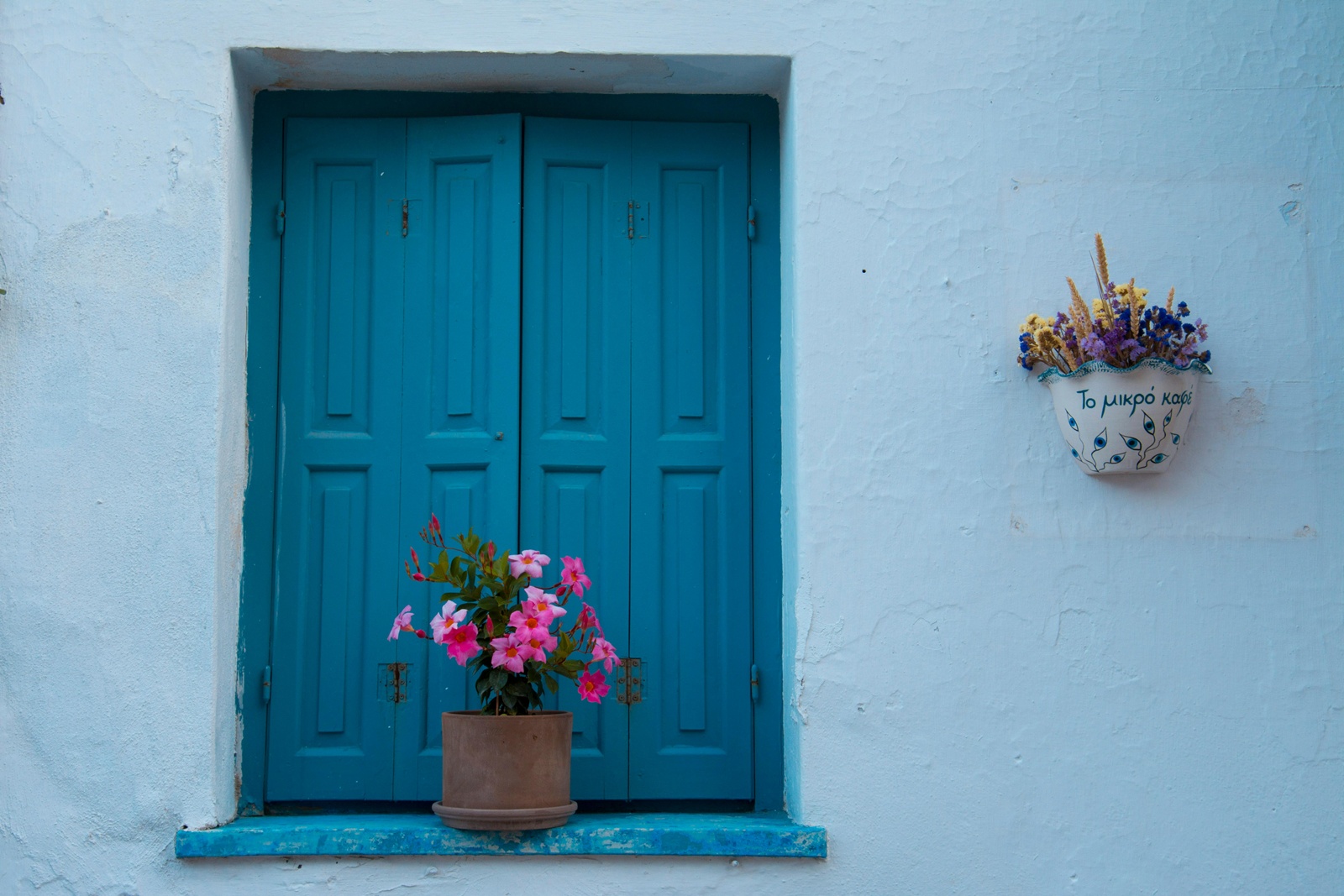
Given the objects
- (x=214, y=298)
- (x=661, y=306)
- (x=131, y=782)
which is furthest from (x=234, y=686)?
(x=661, y=306)

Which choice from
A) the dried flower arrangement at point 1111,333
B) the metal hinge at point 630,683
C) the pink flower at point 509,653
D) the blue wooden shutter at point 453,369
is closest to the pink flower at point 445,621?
the pink flower at point 509,653

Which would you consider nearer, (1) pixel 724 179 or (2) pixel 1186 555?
(2) pixel 1186 555

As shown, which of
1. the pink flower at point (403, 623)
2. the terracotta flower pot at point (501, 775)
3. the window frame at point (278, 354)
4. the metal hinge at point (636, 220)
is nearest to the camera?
the terracotta flower pot at point (501, 775)

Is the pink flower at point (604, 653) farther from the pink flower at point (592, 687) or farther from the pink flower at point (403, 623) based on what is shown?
the pink flower at point (403, 623)

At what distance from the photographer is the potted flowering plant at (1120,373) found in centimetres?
287

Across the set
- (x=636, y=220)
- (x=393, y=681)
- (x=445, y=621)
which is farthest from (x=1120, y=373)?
(x=393, y=681)

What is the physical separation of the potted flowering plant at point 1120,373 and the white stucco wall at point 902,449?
0.12m

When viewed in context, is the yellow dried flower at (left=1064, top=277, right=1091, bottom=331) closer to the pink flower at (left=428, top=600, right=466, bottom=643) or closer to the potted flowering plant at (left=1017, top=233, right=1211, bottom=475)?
the potted flowering plant at (left=1017, top=233, right=1211, bottom=475)

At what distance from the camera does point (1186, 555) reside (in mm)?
3027

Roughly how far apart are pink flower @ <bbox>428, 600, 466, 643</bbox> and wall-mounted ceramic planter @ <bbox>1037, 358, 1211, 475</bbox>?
1.54 meters

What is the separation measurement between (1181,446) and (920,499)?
2.20 ft

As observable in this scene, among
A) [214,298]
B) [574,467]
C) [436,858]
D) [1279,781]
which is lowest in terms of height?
[436,858]

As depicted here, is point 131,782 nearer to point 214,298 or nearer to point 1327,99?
point 214,298

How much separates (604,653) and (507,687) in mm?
244
